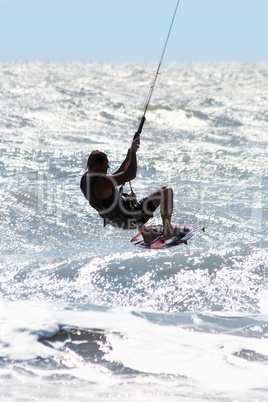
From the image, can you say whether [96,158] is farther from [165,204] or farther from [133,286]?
[133,286]

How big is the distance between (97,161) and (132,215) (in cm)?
82

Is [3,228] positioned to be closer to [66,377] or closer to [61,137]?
[66,377]

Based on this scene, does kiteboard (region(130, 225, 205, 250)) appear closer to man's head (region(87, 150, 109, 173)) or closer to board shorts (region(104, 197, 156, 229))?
board shorts (region(104, 197, 156, 229))

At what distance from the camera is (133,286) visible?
301 inches

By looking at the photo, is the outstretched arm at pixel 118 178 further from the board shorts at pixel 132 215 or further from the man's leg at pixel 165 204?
the man's leg at pixel 165 204

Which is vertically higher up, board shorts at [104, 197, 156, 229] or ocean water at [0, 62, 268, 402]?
board shorts at [104, 197, 156, 229]

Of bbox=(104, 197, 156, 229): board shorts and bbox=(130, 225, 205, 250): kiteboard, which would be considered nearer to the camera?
bbox=(104, 197, 156, 229): board shorts

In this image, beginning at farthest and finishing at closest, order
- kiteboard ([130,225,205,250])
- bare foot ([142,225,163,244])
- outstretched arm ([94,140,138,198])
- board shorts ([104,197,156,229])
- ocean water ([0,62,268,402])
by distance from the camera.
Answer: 1. bare foot ([142,225,163,244])
2. kiteboard ([130,225,205,250])
3. board shorts ([104,197,156,229])
4. outstretched arm ([94,140,138,198])
5. ocean water ([0,62,268,402])

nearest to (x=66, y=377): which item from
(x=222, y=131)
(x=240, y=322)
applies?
(x=240, y=322)

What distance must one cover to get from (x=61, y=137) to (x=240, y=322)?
1439 centimetres

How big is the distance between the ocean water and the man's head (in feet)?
6.22

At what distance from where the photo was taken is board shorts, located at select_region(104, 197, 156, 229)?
6.12 metres

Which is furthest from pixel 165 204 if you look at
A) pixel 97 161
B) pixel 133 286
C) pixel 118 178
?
pixel 133 286

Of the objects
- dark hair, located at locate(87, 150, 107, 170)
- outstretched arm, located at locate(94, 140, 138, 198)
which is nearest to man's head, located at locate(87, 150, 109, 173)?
dark hair, located at locate(87, 150, 107, 170)
